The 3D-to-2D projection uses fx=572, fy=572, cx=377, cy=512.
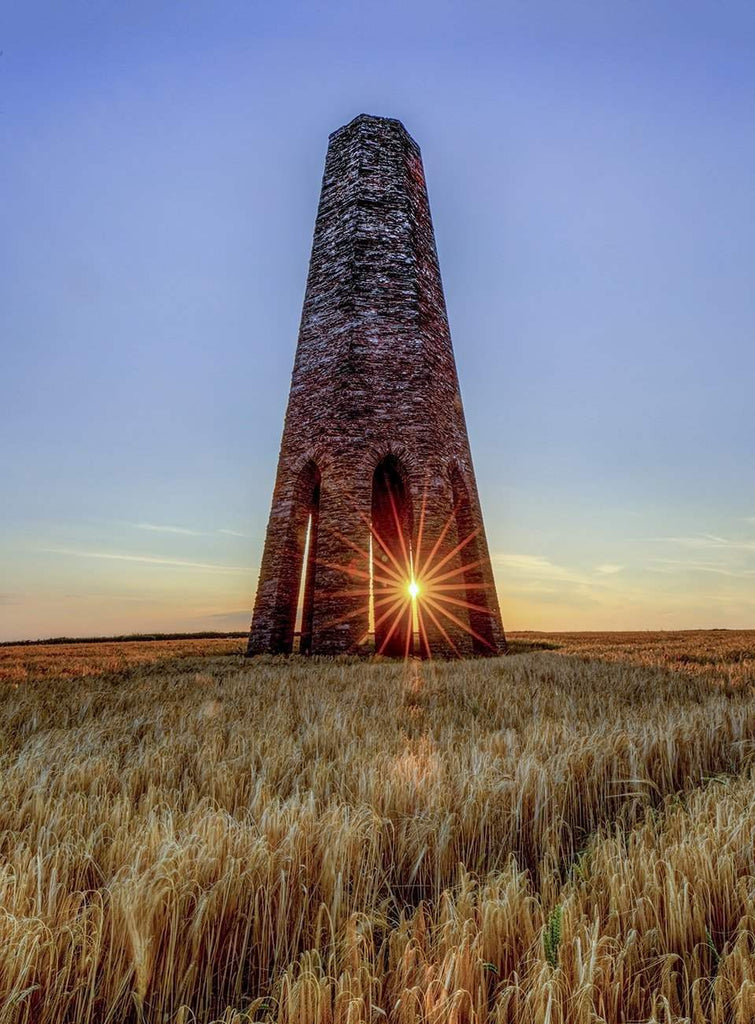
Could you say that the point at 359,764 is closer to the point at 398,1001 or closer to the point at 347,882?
the point at 347,882

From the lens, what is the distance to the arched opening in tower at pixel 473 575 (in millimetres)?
14977

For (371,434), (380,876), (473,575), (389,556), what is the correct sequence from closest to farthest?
1. (380,876)
2. (371,434)
3. (473,575)
4. (389,556)

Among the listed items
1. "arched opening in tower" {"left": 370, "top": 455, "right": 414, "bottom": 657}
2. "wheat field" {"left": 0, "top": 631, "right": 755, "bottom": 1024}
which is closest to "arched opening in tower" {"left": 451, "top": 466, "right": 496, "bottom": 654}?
"arched opening in tower" {"left": 370, "top": 455, "right": 414, "bottom": 657}

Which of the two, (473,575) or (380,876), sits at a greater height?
(473,575)

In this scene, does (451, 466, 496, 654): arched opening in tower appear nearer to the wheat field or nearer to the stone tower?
the stone tower

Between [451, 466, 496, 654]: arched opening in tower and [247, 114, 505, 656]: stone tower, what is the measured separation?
3 cm

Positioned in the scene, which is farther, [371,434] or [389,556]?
[389,556]

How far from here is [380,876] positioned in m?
1.85

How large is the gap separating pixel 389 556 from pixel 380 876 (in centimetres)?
1586

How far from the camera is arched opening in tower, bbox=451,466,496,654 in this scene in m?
15.0

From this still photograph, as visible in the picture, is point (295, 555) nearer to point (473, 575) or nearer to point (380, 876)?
point (473, 575)

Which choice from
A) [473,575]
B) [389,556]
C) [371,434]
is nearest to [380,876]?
[371,434]

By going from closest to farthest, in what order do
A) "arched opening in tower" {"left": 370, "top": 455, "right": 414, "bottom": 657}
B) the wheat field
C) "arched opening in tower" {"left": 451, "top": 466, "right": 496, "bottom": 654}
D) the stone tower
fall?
1. the wheat field
2. the stone tower
3. "arched opening in tower" {"left": 451, "top": 466, "right": 496, "bottom": 654}
4. "arched opening in tower" {"left": 370, "top": 455, "right": 414, "bottom": 657}

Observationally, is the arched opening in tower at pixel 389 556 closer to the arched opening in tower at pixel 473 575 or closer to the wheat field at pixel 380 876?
the arched opening in tower at pixel 473 575
